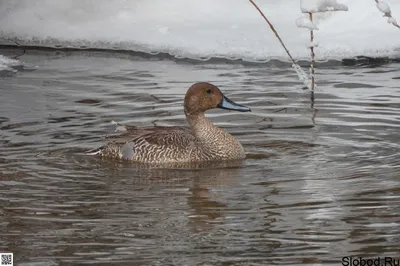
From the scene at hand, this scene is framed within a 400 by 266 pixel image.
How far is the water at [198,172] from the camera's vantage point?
20.1ft

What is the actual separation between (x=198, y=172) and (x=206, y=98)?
917mm

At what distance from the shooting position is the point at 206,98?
367 inches

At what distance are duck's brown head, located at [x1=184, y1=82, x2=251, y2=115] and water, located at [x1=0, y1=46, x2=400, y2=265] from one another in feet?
1.29

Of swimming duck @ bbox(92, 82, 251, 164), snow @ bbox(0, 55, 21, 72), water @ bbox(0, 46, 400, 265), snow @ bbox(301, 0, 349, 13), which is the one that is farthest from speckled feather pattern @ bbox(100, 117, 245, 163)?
snow @ bbox(0, 55, 21, 72)

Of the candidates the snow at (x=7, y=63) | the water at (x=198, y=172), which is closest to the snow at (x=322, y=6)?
the water at (x=198, y=172)

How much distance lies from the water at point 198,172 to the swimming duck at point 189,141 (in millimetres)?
217

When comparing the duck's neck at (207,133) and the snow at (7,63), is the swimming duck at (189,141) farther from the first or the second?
the snow at (7,63)

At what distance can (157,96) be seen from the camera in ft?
36.4

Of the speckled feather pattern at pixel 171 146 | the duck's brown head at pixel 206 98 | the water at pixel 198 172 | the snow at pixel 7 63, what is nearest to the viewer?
the water at pixel 198 172

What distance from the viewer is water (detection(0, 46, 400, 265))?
614 cm

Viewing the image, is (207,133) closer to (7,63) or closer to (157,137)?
(157,137)

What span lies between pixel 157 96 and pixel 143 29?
215 cm

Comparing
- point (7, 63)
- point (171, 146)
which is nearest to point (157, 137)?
point (171, 146)

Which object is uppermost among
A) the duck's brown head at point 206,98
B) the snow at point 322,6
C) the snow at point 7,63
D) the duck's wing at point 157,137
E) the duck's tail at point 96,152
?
the snow at point 322,6
